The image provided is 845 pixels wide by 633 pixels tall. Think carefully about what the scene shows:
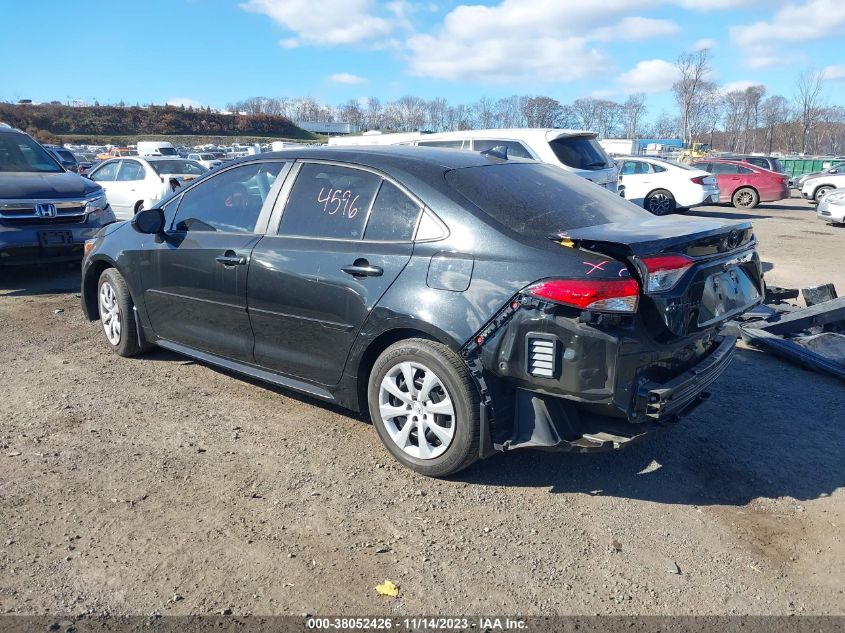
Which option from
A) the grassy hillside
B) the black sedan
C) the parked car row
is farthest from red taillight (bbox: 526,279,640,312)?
the grassy hillside

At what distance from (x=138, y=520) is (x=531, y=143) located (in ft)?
31.2

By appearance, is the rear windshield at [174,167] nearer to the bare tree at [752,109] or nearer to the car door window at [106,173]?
the car door window at [106,173]

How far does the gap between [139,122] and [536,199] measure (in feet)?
355

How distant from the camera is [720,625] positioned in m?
2.61

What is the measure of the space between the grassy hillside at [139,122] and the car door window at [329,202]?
88213 mm

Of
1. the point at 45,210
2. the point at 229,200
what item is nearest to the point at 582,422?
the point at 229,200

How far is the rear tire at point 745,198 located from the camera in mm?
21359

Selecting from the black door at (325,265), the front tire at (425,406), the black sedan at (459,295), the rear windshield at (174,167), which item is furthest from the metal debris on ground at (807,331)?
the rear windshield at (174,167)

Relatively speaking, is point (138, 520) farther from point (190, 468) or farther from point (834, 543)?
point (834, 543)

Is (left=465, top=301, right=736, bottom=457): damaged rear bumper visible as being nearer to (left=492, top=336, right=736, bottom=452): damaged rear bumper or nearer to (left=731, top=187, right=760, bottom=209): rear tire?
(left=492, top=336, right=736, bottom=452): damaged rear bumper

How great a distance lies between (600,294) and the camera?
3.08 meters

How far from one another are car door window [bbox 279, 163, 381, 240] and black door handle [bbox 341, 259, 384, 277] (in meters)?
0.20

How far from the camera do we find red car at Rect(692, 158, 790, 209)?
68.8 ft

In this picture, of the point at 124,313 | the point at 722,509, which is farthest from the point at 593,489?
the point at 124,313
